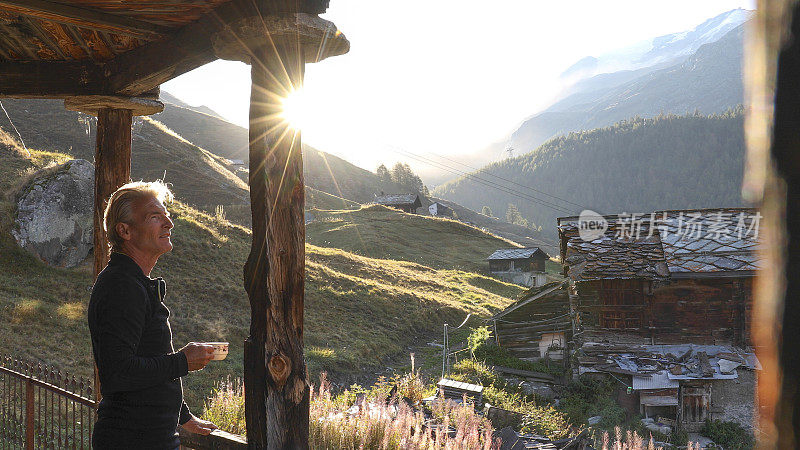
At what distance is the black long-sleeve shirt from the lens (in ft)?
7.91

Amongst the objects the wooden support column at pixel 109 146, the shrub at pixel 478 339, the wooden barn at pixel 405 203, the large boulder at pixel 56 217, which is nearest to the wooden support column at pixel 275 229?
the wooden support column at pixel 109 146

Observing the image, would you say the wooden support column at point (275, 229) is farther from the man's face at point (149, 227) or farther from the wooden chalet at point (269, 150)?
the man's face at point (149, 227)

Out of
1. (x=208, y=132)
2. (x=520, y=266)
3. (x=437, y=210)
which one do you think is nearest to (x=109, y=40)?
(x=520, y=266)

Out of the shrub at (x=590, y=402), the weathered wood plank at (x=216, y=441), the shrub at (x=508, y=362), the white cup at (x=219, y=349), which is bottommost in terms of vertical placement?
the shrub at (x=590, y=402)

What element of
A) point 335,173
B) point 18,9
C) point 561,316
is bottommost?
point 561,316

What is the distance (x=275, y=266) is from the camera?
10.0 ft

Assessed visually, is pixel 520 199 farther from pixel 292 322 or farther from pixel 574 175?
pixel 292 322

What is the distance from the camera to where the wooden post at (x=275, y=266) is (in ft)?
9.93

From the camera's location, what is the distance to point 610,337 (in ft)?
53.0

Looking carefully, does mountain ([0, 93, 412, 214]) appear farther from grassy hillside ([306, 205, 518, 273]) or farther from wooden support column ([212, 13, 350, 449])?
wooden support column ([212, 13, 350, 449])

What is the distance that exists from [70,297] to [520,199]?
183181 millimetres

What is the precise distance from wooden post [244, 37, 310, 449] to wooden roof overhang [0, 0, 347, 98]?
397 millimetres

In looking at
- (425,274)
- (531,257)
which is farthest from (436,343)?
(531,257)

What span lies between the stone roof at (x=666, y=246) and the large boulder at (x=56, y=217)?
14586 millimetres
